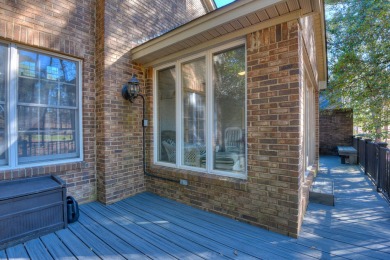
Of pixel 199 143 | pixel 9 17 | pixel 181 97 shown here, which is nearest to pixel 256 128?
pixel 199 143

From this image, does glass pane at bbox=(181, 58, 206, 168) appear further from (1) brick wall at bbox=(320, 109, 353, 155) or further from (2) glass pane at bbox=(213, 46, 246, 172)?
(1) brick wall at bbox=(320, 109, 353, 155)

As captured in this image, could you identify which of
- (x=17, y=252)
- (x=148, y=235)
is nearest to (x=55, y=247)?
(x=17, y=252)

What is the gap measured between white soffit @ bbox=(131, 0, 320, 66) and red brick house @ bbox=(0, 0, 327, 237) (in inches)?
0.5

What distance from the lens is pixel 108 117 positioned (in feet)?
11.9

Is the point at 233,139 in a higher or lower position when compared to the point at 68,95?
lower

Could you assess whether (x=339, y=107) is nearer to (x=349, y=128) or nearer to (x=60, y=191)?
(x=349, y=128)

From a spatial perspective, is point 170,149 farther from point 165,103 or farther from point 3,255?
point 3,255

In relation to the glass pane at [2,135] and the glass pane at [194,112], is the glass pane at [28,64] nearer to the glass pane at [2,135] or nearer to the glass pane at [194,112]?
the glass pane at [2,135]

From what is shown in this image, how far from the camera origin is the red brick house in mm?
2586

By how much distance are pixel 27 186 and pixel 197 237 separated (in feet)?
7.39

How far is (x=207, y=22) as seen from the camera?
112 inches

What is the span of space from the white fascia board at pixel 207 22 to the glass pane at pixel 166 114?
1.78 feet

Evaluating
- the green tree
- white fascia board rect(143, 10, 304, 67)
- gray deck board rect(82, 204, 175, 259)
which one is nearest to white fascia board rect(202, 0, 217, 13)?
white fascia board rect(143, 10, 304, 67)

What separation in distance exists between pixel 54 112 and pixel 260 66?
125 inches
